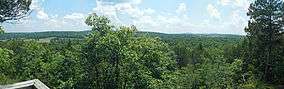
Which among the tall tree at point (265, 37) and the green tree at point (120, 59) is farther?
the tall tree at point (265, 37)

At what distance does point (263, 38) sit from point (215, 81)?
74.5ft

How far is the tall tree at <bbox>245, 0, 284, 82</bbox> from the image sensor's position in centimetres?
5903

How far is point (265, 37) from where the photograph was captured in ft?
198

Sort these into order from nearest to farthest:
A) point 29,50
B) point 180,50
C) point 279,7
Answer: point 279,7 < point 29,50 < point 180,50

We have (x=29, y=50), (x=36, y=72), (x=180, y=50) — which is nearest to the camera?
(x=36, y=72)

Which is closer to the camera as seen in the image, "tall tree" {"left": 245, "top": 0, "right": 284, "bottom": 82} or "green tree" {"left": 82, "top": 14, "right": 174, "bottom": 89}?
"green tree" {"left": 82, "top": 14, "right": 174, "bottom": 89}

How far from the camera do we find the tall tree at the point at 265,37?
194 ft

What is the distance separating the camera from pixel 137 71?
29.9m

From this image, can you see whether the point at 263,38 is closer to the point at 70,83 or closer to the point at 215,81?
the point at 215,81

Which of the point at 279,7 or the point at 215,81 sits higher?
the point at 279,7

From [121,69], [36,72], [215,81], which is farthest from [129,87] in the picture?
[36,72]

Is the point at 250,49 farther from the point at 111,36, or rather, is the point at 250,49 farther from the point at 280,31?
the point at 111,36

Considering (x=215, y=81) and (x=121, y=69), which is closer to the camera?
(x=121, y=69)

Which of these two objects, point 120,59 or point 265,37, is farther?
point 265,37
